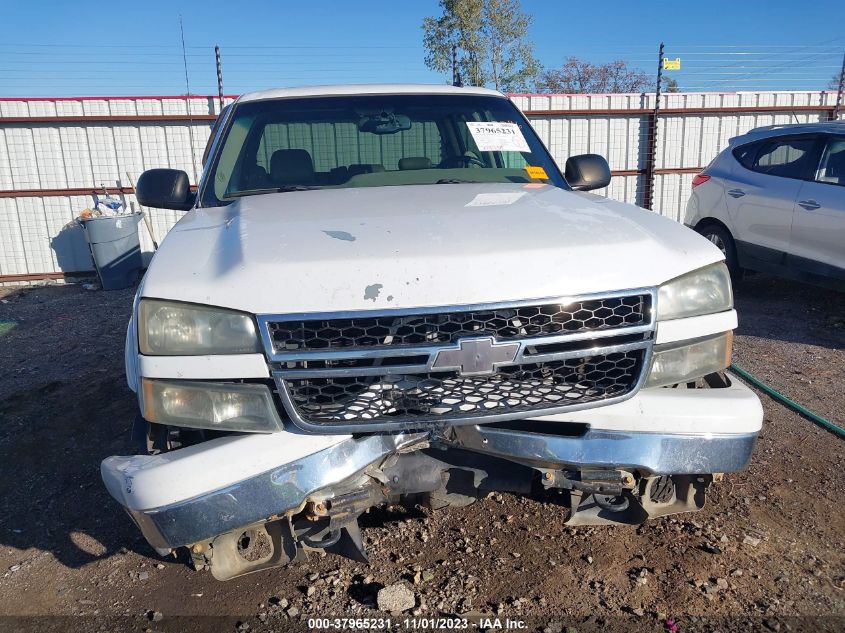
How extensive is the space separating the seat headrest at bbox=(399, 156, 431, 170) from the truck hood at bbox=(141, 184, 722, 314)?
88 cm

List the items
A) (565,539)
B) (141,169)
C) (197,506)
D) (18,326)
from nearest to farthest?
(197,506) → (565,539) → (18,326) → (141,169)

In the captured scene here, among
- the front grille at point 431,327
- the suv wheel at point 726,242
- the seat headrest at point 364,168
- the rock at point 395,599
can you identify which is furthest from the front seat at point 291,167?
the suv wheel at point 726,242

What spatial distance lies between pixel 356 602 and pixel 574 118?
1030 centimetres

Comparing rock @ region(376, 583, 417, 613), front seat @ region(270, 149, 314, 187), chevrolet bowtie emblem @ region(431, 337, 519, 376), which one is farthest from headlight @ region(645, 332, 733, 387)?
front seat @ region(270, 149, 314, 187)

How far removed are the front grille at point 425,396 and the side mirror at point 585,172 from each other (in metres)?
1.78

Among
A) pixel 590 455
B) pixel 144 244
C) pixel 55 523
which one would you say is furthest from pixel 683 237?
pixel 144 244

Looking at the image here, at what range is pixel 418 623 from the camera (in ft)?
7.91

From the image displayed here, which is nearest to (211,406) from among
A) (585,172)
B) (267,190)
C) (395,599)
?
(395,599)

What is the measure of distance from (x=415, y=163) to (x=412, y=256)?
63.3 inches

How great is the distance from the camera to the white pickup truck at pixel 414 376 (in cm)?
201

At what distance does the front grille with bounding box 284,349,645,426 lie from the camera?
2064 millimetres

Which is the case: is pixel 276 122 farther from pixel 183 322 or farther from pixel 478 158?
pixel 183 322

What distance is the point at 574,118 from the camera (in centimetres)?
1144

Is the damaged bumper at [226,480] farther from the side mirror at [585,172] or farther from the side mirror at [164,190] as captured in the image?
the side mirror at [585,172]
